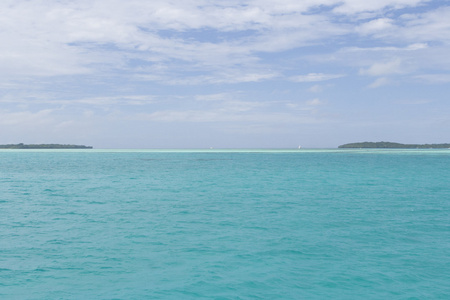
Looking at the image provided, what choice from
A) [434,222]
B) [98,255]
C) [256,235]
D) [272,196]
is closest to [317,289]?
[256,235]

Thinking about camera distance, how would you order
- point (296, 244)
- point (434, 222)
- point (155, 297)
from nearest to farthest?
point (155, 297)
point (296, 244)
point (434, 222)

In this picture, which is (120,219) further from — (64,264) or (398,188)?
(398,188)

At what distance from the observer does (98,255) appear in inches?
515

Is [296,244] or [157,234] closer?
[296,244]

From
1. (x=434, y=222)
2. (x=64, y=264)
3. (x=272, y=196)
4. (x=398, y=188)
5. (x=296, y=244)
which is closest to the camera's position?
(x=64, y=264)

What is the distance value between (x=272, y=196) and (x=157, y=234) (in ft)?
45.6

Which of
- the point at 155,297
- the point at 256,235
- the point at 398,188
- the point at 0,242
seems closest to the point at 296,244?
the point at 256,235

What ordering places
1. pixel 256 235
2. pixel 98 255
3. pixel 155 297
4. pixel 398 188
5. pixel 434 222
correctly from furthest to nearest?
pixel 398 188 → pixel 434 222 → pixel 256 235 → pixel 98 255 → pixel 155 297

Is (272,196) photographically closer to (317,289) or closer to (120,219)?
(120,219)

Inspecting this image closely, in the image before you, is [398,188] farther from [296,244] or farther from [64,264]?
[64,264]

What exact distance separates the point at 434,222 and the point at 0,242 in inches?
754

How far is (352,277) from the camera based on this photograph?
36.1ft

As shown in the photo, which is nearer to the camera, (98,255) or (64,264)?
(64,264)

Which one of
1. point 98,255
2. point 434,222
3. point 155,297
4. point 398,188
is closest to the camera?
point 155,297
